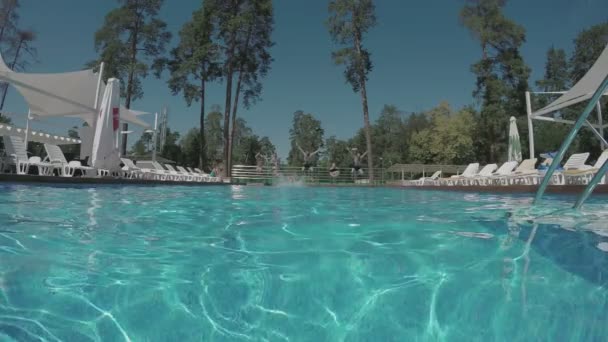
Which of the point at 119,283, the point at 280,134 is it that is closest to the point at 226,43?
the point at 280,134

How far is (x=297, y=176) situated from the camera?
75.7 ft

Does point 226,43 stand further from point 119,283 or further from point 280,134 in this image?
point 119,283

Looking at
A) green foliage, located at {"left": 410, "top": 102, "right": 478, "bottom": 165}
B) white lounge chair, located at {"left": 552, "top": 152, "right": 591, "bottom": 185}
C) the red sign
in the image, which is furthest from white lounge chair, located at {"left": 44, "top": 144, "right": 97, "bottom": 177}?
green foliage, located at {"left": 410, "top": 102, "right": 478, "bottom": 165}

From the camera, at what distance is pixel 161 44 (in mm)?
23156

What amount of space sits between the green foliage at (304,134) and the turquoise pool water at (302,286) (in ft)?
166

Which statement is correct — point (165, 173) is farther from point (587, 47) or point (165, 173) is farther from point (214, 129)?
point (214, 129)

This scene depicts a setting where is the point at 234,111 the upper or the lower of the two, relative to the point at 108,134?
upper

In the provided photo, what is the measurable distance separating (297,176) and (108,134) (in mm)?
13968

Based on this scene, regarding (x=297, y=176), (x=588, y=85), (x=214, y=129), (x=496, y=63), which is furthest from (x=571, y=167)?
(x=214, y=129)

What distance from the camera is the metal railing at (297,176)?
2233 centimetres

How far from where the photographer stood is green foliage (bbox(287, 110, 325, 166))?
54384mm

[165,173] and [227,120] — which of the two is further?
[227,120]

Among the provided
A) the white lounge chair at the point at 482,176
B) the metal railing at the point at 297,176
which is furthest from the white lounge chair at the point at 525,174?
the metal railing at the point at 297,176

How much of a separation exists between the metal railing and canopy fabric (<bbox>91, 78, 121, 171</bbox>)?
11.5m
